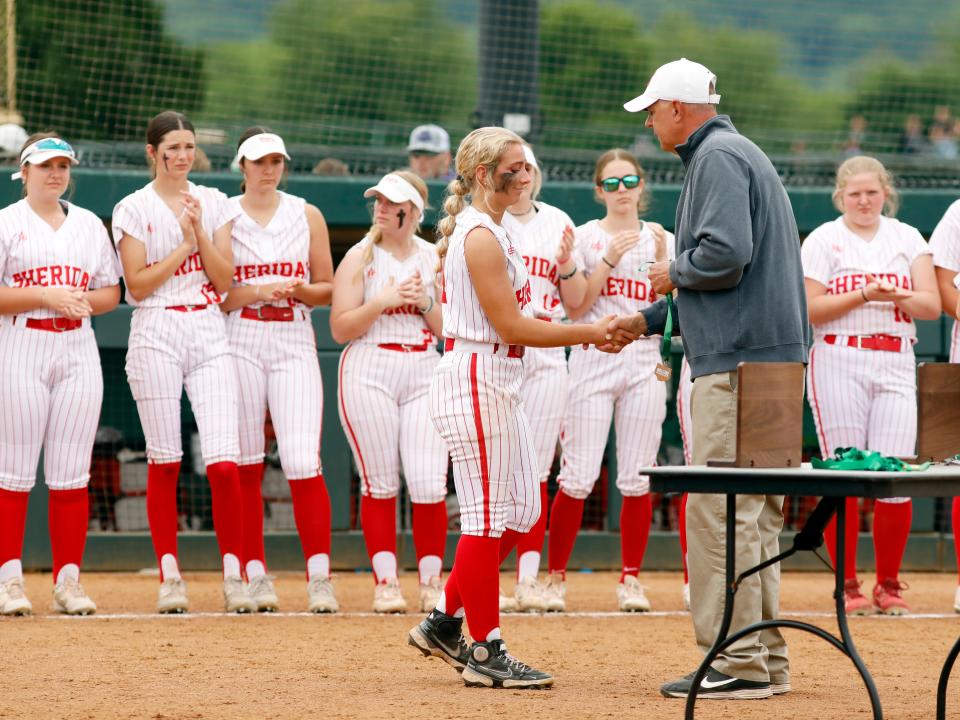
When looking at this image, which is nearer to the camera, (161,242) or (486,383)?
(486,383)

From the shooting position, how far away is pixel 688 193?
4.40 meters

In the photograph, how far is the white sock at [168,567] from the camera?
6254 mm

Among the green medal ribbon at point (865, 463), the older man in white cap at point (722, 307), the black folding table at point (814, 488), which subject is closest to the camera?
the black folding table at point (814, 488)

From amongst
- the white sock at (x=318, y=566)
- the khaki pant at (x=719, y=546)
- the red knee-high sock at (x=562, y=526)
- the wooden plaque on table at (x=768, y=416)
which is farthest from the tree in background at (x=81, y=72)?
the wooden plaque on table at (x=768, y=416)

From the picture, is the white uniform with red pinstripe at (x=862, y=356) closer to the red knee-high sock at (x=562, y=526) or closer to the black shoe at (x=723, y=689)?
the red knee-high sock at (x=562, y=526)

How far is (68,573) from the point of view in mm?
6180

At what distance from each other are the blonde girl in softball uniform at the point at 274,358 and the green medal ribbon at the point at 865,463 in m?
3.09

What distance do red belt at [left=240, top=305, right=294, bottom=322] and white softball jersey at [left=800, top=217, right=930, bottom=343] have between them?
2294mm

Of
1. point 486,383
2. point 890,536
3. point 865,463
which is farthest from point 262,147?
point 865,463

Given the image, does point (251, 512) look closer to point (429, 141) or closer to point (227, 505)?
point (227, 505)

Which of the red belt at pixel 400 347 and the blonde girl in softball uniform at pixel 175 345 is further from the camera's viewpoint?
the red belt at pixel 400 347

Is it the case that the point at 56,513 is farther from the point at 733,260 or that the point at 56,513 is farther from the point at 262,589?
the point at 733,260

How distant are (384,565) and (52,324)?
1722 mm

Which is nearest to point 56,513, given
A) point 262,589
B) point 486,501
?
point 262,589
